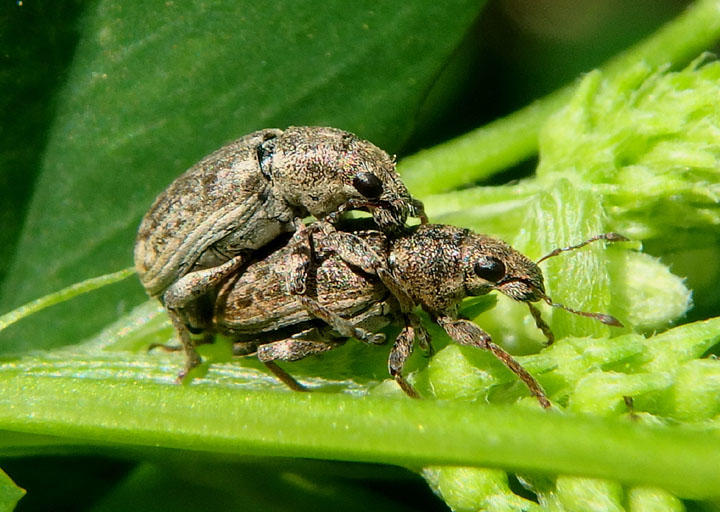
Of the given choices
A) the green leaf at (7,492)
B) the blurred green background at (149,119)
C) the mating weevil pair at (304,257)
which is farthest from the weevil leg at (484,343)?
the green leaf at (7,492)

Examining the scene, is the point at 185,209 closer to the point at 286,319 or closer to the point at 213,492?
the point at 286,319

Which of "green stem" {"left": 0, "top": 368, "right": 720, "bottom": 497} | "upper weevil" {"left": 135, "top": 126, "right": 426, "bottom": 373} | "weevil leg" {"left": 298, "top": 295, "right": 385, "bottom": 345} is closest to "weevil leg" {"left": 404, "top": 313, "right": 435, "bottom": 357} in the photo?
"weevil leg" {"left": 298, "top": 295, "right": 385, "bottom": 345}

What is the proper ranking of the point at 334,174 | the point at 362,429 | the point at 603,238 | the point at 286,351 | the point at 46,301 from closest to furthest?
1. the point at 362,429
2. the point at 603,238
3. the point at 46,301
4. the point at 286,351
5. the point at 334,174

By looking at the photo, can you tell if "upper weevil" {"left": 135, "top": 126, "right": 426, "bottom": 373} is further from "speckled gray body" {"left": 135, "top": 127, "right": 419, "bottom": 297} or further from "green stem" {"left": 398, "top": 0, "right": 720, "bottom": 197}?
"green stem" {"left": 398, "top": 0, "right": 720, "bottom": 197}

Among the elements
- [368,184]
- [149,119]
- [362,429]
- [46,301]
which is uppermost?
[149,119]

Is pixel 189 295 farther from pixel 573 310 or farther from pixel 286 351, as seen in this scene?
pixel 573 310

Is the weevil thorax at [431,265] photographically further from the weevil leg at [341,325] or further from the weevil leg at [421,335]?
the weevil leg at [341,325]

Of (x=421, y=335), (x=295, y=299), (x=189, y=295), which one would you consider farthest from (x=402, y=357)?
(x=189, y=295)
